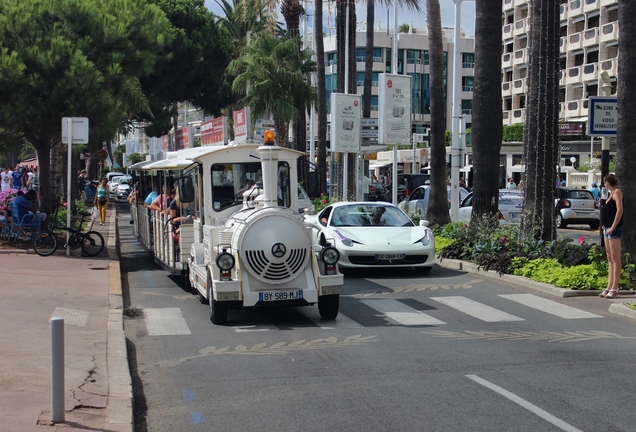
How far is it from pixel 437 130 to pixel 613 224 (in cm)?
1100

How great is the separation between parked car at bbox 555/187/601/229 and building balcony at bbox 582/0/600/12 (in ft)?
105

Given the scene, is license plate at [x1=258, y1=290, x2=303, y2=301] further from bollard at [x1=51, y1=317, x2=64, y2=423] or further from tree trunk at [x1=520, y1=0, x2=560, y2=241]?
tree trunk at [x1=520, y1=0, x2=560, y2=241]

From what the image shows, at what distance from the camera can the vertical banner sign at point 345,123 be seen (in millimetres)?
26812

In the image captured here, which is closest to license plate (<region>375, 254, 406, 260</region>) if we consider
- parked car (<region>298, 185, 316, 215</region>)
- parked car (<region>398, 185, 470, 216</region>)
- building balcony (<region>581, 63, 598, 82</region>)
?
parked car (<region>298, 185, 316, 215</region>)

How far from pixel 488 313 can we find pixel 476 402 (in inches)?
194

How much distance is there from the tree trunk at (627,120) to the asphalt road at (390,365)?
56.6 inches

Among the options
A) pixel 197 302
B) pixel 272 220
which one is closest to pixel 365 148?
pixel 197 302

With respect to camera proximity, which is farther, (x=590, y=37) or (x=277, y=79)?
(x=590, y=37)

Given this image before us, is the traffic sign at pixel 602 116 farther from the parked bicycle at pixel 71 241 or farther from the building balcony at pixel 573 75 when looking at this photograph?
the building balcony at pixel 573 75

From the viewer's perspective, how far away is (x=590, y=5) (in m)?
60.2

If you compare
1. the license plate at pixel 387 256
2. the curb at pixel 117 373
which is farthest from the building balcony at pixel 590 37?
the curb at pixel 117 373

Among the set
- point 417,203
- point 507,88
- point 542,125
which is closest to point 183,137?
point 417,203

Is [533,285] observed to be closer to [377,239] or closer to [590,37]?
[377,239]

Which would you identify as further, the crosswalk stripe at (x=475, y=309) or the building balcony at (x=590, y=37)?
the building balcony at (x=590, y=37)
